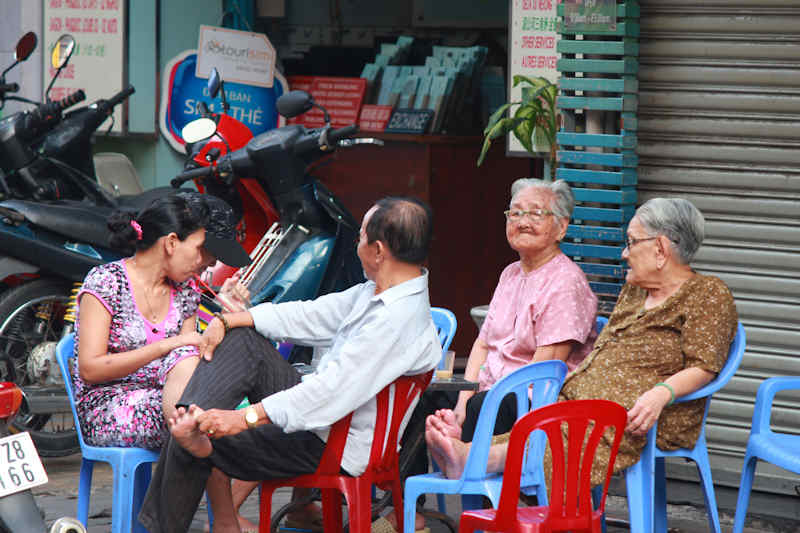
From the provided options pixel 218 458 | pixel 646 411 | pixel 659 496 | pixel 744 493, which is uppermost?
pixel 646 411

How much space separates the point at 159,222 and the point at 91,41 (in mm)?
4288

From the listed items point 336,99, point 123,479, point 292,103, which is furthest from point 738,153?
point 336,99

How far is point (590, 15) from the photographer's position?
17.2ft

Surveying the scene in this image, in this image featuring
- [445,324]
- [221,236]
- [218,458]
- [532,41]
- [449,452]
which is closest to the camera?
[218,458]

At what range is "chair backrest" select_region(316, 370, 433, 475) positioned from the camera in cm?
376

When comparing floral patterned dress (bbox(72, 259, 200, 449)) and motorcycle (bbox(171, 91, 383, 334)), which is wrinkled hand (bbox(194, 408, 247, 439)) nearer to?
floral patterned dress (bbox(72, 259, 200, 449))

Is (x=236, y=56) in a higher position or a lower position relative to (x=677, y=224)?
higher

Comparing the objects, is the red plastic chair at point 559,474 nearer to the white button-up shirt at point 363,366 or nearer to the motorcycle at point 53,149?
the white button-up shirt at point 363,366

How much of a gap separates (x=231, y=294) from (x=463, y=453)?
1159 mm

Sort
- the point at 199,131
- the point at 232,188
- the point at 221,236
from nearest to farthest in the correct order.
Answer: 1. the point at 221,236
2. the point at 199,131
3. the point at 232,188

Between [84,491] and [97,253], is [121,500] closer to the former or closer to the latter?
[84,491]

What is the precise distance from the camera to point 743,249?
518cm

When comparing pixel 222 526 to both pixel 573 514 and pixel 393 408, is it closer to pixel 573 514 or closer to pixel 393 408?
pixel 393 408

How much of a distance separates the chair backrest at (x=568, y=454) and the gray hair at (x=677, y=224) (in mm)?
932
